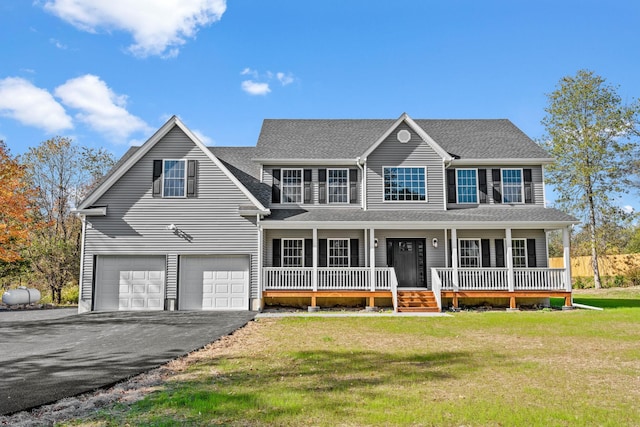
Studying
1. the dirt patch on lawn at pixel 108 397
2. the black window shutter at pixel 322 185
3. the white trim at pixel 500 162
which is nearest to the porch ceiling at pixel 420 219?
the black window shutter at pixel 322 185

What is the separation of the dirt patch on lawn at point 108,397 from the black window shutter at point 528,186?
14386 millimetres

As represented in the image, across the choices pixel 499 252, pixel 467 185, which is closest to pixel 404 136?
pixel 467 185

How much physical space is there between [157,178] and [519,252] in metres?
15.1

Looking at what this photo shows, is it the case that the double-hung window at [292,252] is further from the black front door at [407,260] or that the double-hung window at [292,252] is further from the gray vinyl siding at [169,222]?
the black front door at [407,260]

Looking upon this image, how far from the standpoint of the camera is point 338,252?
18.0m

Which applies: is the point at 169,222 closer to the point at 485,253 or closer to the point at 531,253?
the point at 485,253

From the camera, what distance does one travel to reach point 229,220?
16.9 meters

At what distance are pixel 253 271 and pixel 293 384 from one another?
35.4ft

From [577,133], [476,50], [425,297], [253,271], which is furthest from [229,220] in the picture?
[577,133]

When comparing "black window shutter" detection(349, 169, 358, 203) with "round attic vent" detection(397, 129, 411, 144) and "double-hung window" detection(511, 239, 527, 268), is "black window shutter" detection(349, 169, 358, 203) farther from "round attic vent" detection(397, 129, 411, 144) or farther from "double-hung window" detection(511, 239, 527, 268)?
"double-hung window" detection(511, 239, 527, 268)

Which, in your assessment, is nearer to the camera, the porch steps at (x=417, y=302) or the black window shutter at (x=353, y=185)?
the porch steps at (x=417, y=302)

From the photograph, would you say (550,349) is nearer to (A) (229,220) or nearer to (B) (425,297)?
(B) (425,297)

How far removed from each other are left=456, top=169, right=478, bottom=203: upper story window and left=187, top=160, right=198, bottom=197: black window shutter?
36.0ft

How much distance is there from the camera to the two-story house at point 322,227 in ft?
54.3
